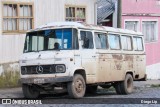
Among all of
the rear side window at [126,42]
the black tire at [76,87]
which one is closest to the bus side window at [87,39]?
the black tire at [76,87]

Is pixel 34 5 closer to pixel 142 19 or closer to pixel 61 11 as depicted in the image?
pixel 61 11

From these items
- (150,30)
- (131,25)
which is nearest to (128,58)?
(131,25)

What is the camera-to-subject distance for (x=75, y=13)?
24250mm

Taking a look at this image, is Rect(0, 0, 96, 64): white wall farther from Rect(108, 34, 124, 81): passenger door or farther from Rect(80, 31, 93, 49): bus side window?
Rect(80, 31, 93, 49): bus side window

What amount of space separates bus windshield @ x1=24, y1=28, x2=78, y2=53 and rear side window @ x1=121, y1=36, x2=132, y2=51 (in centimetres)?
348

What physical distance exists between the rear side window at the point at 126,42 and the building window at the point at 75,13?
4958mm

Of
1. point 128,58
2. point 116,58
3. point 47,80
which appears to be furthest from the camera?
point 128,58

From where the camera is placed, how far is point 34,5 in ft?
71.4

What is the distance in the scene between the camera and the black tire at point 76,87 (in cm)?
1573

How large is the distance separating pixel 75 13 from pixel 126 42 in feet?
18.0

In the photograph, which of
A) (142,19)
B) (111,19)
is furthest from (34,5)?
(142,19)

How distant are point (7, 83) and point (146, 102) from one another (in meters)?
6.69

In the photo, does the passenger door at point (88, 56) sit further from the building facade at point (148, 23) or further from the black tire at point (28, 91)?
the building facade at point (148, 23)

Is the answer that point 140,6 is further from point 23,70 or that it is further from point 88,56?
point 23,70
